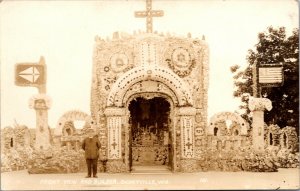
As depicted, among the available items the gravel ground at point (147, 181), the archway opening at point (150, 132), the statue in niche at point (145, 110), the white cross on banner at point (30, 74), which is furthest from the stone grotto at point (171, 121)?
the archway opening at point (150, 132)

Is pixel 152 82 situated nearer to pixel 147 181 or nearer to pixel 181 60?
pixel 181 60

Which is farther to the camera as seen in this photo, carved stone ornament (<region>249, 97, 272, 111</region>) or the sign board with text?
carved stone ornament (<region>249, 97, 272, 111</region>)

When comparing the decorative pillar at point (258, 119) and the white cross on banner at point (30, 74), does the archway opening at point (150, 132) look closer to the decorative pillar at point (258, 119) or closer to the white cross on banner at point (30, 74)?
the decorative pillar at point (258, 119)

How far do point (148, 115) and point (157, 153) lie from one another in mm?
1487

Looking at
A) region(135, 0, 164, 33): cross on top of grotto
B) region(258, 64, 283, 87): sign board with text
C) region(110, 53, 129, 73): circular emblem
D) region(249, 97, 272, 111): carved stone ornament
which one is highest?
region(135, 0, 164, 33): cross on top of grotto

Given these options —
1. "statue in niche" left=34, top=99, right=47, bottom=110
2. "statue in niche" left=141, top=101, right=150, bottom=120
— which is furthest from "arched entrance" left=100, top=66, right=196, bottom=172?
"statue in niche" left=141, top=101, right=150, bottom=120

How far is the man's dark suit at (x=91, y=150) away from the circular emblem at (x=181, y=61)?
322 centimetres

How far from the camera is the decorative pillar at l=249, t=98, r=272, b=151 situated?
15.1 meters

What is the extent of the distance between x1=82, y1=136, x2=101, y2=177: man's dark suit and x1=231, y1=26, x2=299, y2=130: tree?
14.2 feet

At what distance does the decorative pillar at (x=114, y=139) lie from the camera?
1491cm

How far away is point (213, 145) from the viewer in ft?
50.4

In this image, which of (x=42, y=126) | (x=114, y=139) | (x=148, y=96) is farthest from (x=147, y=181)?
(x=42, y=126)

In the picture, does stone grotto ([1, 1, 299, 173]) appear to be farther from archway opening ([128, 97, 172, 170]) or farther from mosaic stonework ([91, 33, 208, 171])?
archway opening ([128, 97, 172, 170])

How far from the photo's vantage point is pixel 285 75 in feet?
48.8
